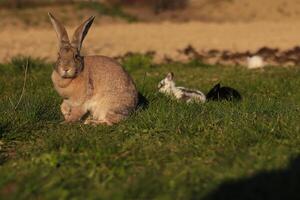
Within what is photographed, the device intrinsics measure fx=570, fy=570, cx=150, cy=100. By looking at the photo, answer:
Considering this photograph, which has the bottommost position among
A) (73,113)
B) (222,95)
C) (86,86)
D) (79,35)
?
(222,95)

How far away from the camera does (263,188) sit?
399 centimetres

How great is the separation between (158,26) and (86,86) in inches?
632

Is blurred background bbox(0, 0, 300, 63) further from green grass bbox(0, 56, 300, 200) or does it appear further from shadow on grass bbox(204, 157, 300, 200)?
shadow on grass bbox(204, 157, 300, 200)

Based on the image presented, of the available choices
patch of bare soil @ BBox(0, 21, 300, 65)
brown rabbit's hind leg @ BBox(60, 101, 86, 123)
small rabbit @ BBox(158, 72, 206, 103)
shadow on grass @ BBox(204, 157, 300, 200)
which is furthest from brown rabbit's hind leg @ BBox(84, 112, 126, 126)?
patch of bare soil @ BBox(0, 21, 300, 65)

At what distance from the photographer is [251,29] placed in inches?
798

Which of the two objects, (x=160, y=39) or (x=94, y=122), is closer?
(x=94, y=122)

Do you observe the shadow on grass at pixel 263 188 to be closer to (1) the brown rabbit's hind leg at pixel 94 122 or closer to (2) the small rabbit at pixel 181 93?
(1) the brown rabbit's hind leg at pixel 94 122

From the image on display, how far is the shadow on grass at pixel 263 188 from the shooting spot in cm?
386

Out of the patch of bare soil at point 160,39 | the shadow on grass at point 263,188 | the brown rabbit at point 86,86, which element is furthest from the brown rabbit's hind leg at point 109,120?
the patch of bare soil at point 160,39

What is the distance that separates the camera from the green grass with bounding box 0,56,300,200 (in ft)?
13.8

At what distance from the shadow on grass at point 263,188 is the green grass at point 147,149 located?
31 millimetres

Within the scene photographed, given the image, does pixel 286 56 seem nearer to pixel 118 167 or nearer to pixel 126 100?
pixel 126 100

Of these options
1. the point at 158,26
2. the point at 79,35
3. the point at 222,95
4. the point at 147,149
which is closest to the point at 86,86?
the point at 79,35

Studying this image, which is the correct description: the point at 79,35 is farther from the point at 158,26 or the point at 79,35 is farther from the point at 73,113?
the point at 158,26
